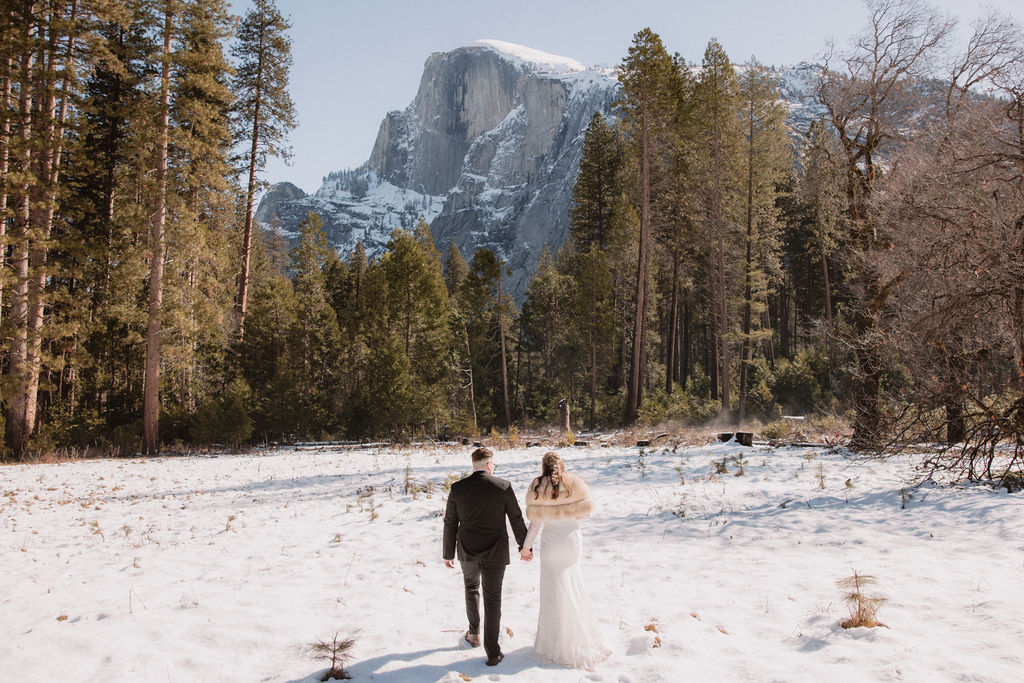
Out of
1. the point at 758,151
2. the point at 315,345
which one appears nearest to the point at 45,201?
the point at 315,345

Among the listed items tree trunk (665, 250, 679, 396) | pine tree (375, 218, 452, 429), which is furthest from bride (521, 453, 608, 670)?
tree trunk (665, 250, 679, 396)

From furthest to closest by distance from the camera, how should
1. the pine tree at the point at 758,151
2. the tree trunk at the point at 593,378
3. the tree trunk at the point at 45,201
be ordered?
the tree trunk at the point at 593,378 < the pine tree at the point at 758,151 < the tree trunk at the point at 45,201

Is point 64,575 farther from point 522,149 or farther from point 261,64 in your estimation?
point 522,149

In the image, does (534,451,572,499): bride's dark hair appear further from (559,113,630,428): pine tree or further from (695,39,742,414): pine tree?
(559,113,630,428): pine tree

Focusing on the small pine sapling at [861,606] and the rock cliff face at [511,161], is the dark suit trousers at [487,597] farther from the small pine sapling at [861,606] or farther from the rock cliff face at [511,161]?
the rock cliff face at [511,161]

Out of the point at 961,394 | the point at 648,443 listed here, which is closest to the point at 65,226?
the point at 648,443

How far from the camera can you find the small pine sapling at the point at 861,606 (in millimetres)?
4699

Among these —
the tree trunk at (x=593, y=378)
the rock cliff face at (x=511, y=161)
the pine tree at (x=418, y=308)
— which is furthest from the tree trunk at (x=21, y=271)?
the rock cliff face at (x=511, y=161)

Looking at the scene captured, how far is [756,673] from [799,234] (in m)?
38.9

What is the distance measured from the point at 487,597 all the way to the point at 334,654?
4.07ft

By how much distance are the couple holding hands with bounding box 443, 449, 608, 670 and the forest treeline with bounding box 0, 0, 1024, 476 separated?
7.25 m

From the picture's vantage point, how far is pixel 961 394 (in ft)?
27.7

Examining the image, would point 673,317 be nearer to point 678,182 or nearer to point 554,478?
point 678,182

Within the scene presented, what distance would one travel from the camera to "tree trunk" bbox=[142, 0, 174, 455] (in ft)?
51.5
